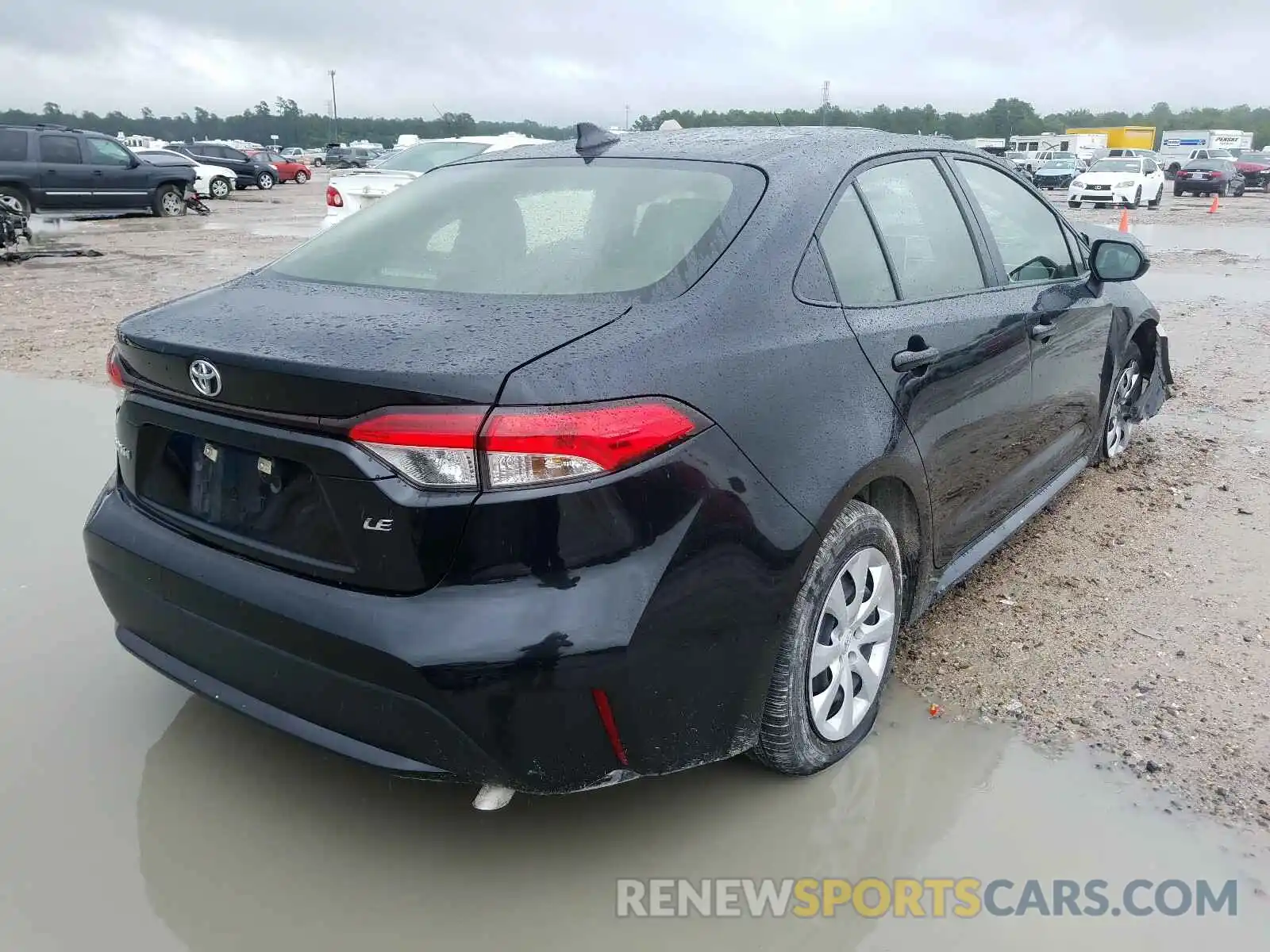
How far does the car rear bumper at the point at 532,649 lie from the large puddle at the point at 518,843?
361 millimetres

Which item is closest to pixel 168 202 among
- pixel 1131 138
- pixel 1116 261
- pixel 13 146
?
pixel 13 146

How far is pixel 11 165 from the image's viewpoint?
1725 centimetres

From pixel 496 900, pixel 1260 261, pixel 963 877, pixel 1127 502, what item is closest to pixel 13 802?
pixel 496 900

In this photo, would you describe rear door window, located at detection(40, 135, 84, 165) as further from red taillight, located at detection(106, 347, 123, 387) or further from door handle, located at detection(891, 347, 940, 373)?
door handle, located at detection(891, 347, 940, 373)

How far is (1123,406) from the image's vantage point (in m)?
5.01

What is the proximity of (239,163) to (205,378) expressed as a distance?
114ft

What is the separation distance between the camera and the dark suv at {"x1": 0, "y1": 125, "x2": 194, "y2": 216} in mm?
17438

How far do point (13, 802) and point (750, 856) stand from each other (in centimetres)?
186

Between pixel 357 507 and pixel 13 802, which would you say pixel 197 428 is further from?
pixel 13 802

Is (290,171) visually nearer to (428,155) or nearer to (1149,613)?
(428,155)

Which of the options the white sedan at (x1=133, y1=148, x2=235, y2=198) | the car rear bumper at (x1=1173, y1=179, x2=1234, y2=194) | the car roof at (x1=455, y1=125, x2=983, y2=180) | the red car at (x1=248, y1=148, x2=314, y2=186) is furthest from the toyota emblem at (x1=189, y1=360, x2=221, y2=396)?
the red car at (x1=248, y1=148, x2=314, y2=186)

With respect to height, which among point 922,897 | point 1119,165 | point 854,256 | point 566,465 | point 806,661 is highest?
point 1119,165

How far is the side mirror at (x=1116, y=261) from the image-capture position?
3.94 meters

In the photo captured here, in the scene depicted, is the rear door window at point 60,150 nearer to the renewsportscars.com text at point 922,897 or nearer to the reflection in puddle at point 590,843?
the reflection in puddle at point 590,843
